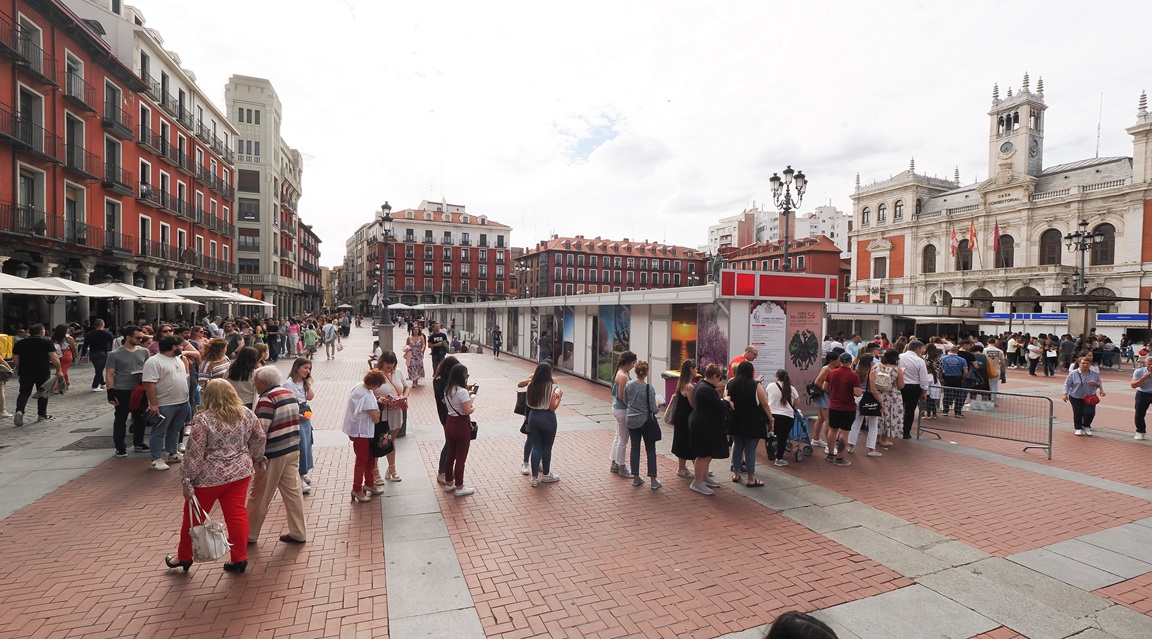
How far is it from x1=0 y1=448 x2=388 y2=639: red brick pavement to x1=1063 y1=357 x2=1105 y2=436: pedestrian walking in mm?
12232

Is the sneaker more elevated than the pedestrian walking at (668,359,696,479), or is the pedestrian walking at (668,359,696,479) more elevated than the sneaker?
the pedestrian walking at (668,359,696,479)

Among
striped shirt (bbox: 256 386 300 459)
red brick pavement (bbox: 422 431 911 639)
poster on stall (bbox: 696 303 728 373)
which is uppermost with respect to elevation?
poster on stall (bbox: 696 303 728 373)

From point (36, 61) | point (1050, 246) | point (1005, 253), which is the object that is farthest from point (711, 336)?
point (1005, 253)

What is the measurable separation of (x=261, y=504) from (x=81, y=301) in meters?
23.4

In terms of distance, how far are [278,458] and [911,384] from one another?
32.1 ft

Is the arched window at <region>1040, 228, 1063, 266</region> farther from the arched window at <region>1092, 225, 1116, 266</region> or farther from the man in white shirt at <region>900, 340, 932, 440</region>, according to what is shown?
the man in white shirt at <region>900, 340, 932, 440</region>

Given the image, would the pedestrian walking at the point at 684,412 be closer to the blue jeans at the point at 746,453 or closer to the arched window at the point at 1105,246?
the blue jeans at the point at 746,453

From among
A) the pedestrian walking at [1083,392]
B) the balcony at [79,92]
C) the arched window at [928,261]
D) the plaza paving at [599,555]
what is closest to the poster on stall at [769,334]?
the plaza paving at [599,555]

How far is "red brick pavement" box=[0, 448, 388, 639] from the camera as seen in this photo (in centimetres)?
364

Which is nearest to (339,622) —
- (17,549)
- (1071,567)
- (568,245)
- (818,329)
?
(17,549)

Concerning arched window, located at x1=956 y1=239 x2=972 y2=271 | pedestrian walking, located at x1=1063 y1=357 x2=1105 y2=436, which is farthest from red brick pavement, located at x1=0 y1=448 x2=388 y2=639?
arched window, located at x1=956 y1=239 x2=972 y2=271

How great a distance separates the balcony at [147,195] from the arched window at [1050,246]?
65.6 meters

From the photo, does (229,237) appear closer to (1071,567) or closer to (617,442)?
(617,442)

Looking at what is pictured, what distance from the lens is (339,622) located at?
373 centimetres
